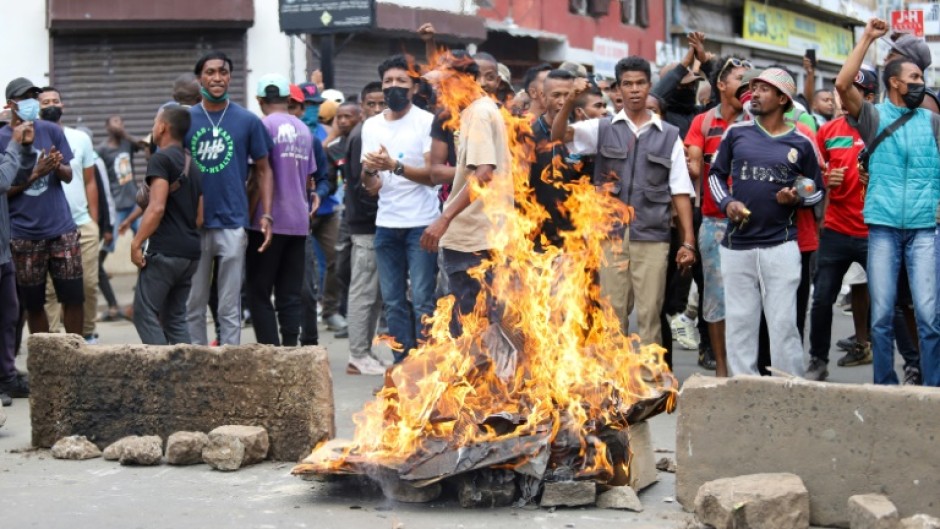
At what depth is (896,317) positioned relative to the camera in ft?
29.1

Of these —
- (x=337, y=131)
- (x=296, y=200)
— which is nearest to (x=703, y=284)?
(x=296, y=200)

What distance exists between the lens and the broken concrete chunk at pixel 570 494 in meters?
5.74

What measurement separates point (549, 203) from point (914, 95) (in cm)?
229

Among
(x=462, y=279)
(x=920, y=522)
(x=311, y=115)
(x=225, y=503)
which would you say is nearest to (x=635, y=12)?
(x=311, y=115)

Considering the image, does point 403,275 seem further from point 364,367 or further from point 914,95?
point 914,95

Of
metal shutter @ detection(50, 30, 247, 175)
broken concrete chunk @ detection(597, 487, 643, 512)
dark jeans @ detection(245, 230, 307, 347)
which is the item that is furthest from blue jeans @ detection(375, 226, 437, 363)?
metal shutter @ detection(50, 30, 247, 175)

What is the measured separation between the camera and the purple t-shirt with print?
30.0ft

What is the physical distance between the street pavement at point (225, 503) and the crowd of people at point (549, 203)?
1.47 m

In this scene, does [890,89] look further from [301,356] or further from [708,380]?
[301,356]

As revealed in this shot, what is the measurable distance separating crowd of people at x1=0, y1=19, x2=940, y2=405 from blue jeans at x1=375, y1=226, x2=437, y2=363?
2 cm

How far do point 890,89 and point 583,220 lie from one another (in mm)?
1997

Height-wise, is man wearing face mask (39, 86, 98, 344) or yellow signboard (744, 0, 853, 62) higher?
yellow signboard (744, 0, 853, 62)

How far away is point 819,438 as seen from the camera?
5523 mm

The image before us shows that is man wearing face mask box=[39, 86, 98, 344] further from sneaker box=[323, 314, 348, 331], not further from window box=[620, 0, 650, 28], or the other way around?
window box=[620, 0, 650, 28]
